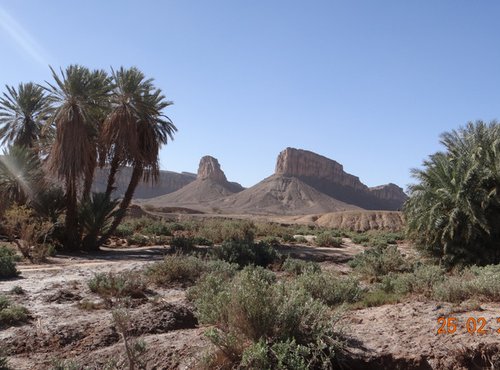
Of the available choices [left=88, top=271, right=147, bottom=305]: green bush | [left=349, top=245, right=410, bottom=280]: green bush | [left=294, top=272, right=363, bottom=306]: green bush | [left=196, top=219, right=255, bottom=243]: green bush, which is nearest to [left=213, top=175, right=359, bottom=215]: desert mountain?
[left=196, top=219, right=255, bottom=243]: green bush

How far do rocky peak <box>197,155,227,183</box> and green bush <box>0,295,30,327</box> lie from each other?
135m

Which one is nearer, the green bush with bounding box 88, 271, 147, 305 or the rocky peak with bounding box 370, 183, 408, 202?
the green bush with bounding box 88, 271, 147, 305

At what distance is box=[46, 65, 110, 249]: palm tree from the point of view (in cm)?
1856

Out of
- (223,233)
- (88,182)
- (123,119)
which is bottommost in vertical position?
(223,233)

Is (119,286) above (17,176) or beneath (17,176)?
beneath

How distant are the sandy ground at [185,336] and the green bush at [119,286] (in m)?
0.32

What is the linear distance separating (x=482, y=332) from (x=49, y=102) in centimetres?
1898

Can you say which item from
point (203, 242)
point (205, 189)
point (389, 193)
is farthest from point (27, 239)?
point (389, 193)

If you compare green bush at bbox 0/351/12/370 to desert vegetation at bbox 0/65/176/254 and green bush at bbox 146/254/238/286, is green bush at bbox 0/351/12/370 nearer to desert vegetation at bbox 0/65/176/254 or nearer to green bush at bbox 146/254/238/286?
green bush at bbox 146/254/238/286

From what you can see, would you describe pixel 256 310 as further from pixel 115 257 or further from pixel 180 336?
pixel 115 257

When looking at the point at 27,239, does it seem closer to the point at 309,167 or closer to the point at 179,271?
the point at 179,271

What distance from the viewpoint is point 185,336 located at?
20.6ft

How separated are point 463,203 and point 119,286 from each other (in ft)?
37.2
